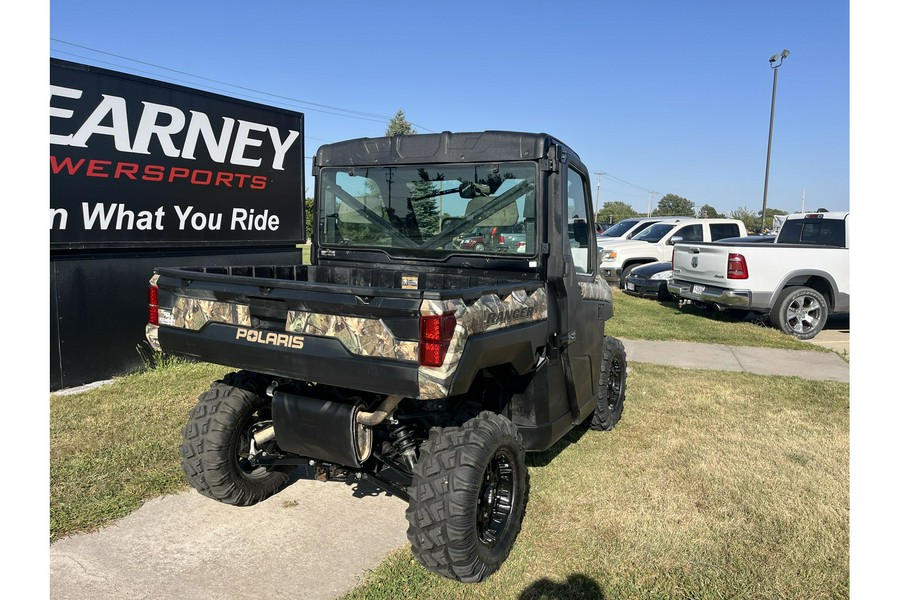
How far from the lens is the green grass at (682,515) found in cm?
326

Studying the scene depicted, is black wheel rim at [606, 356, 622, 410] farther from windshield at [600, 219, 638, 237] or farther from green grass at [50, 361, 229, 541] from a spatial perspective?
windshield at [600, 219, 638, 237]

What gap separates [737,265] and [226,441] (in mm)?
9184

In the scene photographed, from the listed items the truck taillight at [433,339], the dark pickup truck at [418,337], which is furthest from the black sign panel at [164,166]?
the truck taillight at [433,339]

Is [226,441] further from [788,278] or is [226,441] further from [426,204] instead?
[788,278]

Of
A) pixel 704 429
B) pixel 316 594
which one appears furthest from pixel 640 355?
pixel 316 594

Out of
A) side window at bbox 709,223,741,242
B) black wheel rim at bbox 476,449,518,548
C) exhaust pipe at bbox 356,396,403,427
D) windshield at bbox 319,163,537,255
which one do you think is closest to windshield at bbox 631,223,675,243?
side window at bbox 709,223,741,242

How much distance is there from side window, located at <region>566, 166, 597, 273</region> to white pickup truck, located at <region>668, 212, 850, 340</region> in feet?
23.0

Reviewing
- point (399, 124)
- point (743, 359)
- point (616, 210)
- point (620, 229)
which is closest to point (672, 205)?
point (616, 210)

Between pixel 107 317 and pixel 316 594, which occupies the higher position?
pixel 107 317

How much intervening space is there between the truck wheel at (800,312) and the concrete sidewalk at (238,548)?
8869 millimetres

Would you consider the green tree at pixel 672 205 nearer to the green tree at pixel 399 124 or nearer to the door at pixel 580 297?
the green tree at pixel 399 124
